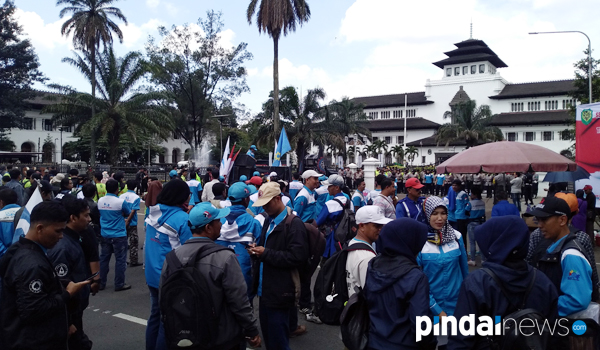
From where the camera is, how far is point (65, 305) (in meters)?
3.18

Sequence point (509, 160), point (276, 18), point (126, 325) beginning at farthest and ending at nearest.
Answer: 1. point (276, 18)
2. point (509, 160)
3. point (126, 325)

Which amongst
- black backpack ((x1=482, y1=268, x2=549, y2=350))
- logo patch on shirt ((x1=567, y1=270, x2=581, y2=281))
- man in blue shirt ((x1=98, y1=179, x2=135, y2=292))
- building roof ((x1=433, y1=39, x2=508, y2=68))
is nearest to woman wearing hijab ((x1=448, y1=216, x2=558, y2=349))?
black backpack ((x1=482, y1=268, x2=549, y2=350))

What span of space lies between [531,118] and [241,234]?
6268 centimetres

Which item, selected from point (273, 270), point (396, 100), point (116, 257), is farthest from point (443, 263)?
point (396, 100)

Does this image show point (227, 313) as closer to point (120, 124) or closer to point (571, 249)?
point (571, 249)

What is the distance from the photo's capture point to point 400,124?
69.1m

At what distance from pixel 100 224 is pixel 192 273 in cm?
531

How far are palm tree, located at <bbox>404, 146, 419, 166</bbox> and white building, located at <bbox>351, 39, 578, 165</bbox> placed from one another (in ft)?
3.42

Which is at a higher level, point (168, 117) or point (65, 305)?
point (168, 117)

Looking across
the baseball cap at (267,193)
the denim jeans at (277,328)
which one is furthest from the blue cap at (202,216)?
the denim jeans at (277,328)

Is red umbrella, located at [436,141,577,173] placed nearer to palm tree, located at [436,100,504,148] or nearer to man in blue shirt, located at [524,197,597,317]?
man in blue shirt, located at [524,197,597,317]

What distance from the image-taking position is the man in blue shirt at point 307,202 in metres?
7.05

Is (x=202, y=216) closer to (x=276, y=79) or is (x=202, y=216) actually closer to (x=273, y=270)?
(x=273, y=270)

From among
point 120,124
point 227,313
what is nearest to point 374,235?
point 227,313
